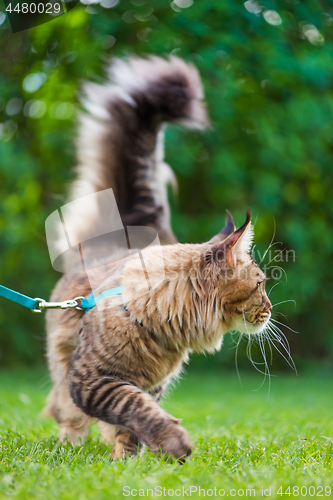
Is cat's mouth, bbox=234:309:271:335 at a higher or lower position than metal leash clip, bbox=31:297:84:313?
lower

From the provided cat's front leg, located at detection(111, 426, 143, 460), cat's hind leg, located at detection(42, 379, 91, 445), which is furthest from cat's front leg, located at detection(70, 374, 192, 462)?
cat's hind leg, located at detection(42, 379, 91, 445)

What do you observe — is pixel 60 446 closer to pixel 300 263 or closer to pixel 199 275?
pixel 199 275

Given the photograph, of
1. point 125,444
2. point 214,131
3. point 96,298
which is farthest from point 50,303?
point 214,131

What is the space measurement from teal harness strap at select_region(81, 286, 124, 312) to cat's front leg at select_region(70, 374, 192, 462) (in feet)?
1.07

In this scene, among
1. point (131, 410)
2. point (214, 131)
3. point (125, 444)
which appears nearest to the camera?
point (131, 410)

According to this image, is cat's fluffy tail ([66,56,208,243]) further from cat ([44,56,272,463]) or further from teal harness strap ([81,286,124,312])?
teal harness strap ([81,286,124,312])

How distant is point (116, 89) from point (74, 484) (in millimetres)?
2499

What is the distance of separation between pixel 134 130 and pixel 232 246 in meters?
1.39

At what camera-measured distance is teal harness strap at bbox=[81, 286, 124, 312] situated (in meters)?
2.41

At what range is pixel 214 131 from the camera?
7879 mm

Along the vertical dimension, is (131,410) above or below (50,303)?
below

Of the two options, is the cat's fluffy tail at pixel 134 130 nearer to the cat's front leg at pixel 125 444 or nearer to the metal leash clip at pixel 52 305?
the metal leash clip at pixel 52 305

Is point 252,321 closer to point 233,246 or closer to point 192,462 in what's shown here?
point 233,246

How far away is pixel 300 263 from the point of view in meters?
8.23
